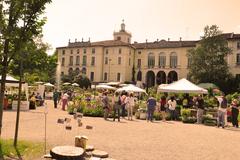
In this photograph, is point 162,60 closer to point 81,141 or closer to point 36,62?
point 36,62

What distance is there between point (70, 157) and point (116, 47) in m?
73.2

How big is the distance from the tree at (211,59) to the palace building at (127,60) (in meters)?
15.6

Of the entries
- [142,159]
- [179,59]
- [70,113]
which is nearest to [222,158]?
[142,159]

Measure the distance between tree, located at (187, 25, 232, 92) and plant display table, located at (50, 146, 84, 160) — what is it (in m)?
49.7

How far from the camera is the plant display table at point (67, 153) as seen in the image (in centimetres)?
953

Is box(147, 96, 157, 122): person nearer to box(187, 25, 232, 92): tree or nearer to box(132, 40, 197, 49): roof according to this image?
box(187, 25, 232, 92): tree

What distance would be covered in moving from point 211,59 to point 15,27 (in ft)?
165

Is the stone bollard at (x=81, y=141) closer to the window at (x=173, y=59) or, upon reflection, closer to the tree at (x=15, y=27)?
the tree at (x=15, y=27)

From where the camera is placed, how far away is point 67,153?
973 cm

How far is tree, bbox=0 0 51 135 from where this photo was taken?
413 inches

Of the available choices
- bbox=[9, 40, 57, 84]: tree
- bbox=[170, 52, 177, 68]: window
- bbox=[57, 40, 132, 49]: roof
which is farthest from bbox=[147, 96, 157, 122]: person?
bbox=[57, 40, 132, 49]: roof

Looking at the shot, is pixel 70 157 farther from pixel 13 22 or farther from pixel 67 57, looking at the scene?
pixel 67 57

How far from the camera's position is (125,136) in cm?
1502

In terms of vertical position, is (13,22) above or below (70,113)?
above
